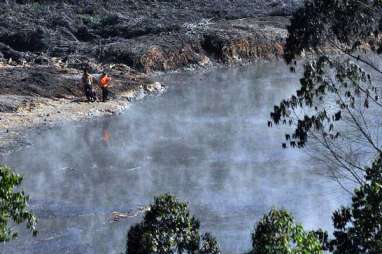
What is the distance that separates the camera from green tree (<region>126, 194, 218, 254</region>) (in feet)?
32.8

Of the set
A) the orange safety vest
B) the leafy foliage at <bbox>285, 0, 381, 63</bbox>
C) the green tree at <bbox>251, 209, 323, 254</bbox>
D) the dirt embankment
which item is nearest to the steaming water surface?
the orange safety vest

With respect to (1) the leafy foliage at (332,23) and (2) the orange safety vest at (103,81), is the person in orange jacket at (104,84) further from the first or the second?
(1) the leafy foliage at (332,23)

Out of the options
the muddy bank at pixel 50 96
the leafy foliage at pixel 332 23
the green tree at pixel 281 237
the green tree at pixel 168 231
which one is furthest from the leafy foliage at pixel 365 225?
the muddy bank at pixel 50 96

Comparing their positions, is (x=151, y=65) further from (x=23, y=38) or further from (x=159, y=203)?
(x=159, y=203)

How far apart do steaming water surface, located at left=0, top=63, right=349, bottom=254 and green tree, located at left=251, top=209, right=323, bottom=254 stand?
29.1 ft

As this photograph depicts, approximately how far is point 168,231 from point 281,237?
1.62 meters

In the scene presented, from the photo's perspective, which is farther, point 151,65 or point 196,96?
point 151,65

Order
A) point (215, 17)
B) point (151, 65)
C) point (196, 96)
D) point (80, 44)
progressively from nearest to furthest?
point (196, 96) < point (151, 65) < point (80, 44) < point (215, 17)

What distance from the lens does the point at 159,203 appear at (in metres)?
10.1

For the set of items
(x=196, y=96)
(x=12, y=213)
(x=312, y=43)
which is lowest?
(x=196, y=96)

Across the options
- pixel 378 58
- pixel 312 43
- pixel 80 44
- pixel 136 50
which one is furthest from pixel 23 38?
pixel 312 43

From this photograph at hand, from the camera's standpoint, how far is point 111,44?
137 feet

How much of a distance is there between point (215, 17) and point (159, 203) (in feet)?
131

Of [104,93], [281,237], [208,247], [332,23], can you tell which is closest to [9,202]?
[208,247]
